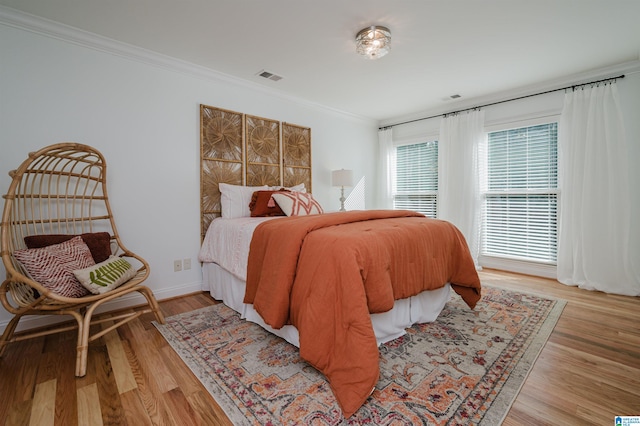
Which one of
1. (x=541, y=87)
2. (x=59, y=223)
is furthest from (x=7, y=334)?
(x=541, y=87)

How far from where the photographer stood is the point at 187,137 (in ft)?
9.52

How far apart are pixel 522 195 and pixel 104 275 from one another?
4421mm

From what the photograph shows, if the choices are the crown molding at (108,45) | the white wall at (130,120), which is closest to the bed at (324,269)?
the white wall at (130,120)

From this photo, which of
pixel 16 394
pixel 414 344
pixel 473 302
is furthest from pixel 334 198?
pixel 16 394

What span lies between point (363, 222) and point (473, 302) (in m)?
1.12

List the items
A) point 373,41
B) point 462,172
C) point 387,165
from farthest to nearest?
point 387,165, point 462,172, point 373,41

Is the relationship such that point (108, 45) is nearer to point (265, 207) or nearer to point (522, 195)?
point (265, 207)

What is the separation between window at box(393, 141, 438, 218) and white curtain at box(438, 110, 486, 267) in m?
0.21

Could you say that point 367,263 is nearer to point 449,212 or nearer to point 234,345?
point 234,345

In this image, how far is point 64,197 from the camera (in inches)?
89.0

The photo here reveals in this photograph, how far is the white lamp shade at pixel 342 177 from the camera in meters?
4.12

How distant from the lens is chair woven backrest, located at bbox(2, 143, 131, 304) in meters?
2.00

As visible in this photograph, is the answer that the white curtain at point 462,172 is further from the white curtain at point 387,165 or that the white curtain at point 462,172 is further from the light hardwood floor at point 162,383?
the light hardwood floor at point 162,383

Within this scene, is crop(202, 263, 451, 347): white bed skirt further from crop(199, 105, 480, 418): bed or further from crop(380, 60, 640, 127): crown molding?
crop(380, 60, 640, 127): crown molding
